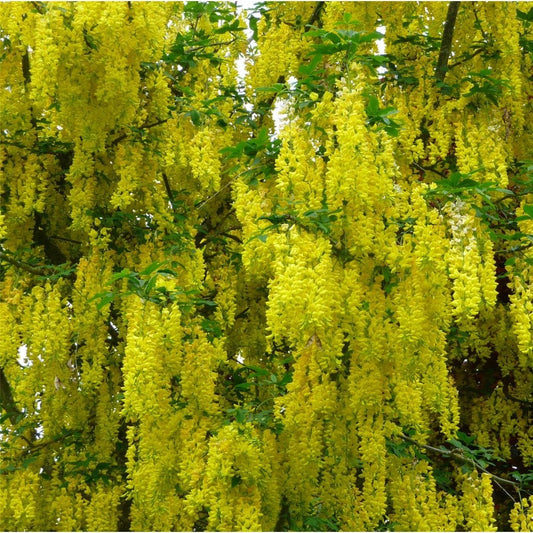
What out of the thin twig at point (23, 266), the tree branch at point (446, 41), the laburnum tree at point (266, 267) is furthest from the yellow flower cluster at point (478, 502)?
the thin twig at point (23, 266)

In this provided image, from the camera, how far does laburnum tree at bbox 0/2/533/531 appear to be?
3.77m

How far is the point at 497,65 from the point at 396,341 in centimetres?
222

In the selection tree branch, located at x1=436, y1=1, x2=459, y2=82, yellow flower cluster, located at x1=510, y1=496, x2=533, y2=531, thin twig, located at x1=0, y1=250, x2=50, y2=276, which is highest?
tree branch, located at x1=436, y1=1, x2=459, y2=82

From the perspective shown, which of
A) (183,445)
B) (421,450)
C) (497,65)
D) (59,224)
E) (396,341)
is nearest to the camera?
(396,341)

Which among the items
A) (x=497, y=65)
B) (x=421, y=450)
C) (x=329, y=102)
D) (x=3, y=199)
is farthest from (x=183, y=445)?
(x=497, y=65)

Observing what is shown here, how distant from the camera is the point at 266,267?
13.0ft

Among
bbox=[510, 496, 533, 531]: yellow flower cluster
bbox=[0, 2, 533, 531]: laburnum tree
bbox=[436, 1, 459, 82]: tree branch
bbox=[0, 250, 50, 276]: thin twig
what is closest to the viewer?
bbox=[0, 2, 533, 531]: laburnum tree

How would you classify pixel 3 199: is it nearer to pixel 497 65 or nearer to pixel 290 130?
pixel 290 130

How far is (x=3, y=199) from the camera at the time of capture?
17.3 feet

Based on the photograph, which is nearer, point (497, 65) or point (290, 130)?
point (290, 130)

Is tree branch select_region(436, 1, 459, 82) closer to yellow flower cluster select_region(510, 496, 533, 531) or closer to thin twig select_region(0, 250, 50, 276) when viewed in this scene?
yellow flower cluster select_region(510, 496, 533, 531)

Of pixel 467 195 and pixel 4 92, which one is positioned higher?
pixel 4 92

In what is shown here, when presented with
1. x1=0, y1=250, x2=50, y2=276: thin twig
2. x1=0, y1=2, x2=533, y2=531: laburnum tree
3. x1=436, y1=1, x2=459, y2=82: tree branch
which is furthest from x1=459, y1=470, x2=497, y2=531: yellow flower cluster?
x1=0, y1=250, x2=50, y2=276: thin twig

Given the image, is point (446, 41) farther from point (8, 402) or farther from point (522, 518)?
point (8, 402)
